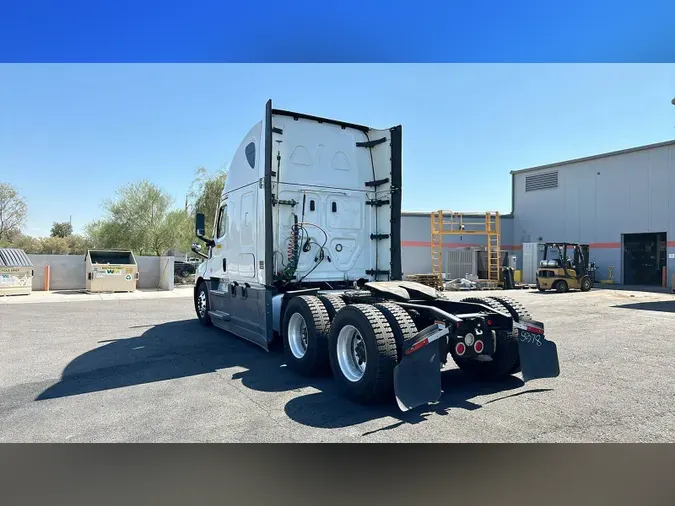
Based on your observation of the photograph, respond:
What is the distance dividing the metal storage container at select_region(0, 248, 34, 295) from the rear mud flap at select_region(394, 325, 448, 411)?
→ 1835 cm

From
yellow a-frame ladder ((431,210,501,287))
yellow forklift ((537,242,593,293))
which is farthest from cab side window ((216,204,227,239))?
yellow forklift ((537,242,593,293))

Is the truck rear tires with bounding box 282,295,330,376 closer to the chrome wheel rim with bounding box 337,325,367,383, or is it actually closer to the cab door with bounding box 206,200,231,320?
the chrome wheel rim with bounding box 337,325,367,383

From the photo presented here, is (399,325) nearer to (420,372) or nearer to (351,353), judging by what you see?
(420,372)

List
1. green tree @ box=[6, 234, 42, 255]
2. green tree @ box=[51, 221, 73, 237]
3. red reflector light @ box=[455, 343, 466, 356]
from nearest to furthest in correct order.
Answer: red reflector light @ box=[455, 343, 466, 356], green tree @ box=[6, 234, 42, 255], green tree @ box=[51, 221, 73, 237]

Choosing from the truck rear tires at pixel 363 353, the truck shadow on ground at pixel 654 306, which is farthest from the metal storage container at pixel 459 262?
the truck rear tires at pixel 363 353

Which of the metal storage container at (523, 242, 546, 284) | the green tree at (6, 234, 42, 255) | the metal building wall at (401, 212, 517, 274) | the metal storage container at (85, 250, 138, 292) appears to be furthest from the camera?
the green tree at (6, 234, 42, 255)

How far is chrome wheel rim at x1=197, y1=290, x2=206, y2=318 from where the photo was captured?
1043 centimetres

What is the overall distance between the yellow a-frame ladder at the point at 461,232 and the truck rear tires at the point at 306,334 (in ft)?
59.5

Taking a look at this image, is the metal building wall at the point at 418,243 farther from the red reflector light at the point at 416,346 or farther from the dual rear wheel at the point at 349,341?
the red reflector light at the point at 416,346

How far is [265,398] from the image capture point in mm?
5309

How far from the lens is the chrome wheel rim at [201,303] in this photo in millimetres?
10430

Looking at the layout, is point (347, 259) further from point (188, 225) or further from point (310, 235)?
point (188, 225)

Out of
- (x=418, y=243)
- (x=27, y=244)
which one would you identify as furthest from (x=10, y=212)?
(x=418, y=243)

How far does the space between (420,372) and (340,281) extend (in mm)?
3614
